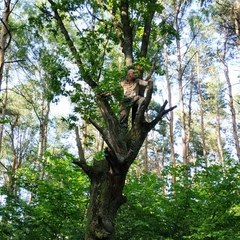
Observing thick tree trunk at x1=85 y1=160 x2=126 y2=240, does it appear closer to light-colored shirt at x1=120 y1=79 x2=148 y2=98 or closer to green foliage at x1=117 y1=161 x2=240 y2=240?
light-colored shirt at x1=120 y1=79 x2=148 y2=98

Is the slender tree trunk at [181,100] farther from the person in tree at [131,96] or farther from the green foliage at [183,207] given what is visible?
the person in tree at [131,96]

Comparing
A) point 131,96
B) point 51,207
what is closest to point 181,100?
point 51,207

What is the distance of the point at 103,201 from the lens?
3916 millimetres

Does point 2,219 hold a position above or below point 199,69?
below

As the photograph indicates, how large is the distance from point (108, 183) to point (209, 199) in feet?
11.0

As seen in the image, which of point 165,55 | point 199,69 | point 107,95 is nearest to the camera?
point 107,95

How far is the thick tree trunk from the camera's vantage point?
3.73m

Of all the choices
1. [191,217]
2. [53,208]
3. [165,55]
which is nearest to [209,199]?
[191,217]

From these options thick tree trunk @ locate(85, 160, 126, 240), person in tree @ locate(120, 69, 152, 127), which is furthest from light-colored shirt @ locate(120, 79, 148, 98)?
thick tree trunk @ locate(85, 160, 126, 240)

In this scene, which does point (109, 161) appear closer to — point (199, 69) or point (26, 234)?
point (26, 234)

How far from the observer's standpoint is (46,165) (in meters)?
6.70

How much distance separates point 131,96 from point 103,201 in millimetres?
1763

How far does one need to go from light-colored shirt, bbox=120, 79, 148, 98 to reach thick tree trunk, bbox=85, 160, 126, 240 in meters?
1.28

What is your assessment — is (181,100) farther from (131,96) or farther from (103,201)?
(103,201)
